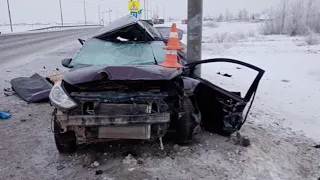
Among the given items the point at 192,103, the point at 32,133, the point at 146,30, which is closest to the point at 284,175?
the point at 192,103

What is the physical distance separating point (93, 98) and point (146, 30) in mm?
2196

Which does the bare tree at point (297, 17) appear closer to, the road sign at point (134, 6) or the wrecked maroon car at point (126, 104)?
the road sign at point (134, 6)

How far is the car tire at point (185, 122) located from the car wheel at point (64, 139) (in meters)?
1.32

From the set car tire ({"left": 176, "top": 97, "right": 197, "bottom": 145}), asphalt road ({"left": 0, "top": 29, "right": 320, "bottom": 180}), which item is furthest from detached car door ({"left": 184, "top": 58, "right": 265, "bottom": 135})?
car tire ({"left": 176, "top": 97, "right": 197, "bottom": 145})

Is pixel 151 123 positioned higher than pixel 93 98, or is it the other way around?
pixel 93 98

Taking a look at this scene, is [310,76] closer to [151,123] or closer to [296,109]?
[296,109]

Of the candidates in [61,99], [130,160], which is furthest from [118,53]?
[130,160]

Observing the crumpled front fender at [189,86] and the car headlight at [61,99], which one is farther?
the crumpled front fender at [189,86]

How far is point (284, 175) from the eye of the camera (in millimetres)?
3613

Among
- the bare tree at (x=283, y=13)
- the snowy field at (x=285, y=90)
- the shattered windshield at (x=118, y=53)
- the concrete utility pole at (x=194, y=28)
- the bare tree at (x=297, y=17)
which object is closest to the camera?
the shattered windshield at (x=118, y=53)

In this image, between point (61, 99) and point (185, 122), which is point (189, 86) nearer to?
point (185, 122)

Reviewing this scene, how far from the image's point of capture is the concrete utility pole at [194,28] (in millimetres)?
6379

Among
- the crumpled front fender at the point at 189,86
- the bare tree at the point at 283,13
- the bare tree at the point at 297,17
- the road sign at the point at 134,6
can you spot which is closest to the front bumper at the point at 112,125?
the crumpled front fender at the point at 189,86

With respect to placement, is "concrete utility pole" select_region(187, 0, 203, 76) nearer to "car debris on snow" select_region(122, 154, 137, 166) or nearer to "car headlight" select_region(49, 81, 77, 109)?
"car debris on snow" select_region(122, 154, 137, 166)
